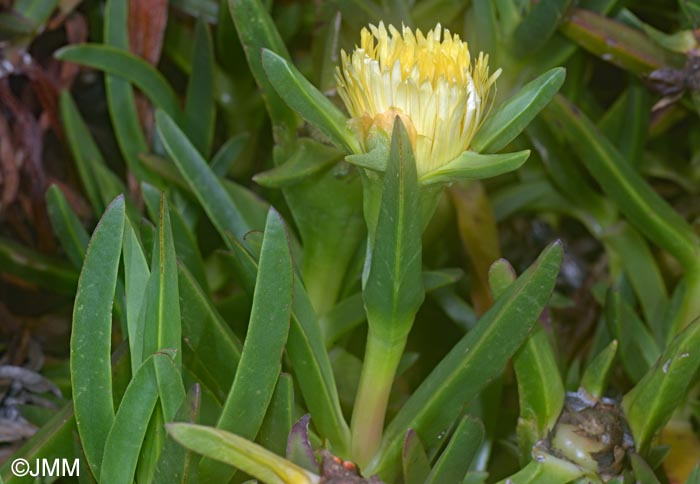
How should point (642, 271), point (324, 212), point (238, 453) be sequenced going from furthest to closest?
point (642, 271), point (324, 212), point (238, 453)

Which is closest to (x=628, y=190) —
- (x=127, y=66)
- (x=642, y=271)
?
(x=642, y=271)

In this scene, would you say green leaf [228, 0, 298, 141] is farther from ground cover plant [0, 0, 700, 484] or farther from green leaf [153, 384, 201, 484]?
green leaf [153, 384, 201, 484]

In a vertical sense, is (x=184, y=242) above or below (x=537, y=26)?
below

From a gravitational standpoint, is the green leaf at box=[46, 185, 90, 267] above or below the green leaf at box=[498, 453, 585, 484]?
above

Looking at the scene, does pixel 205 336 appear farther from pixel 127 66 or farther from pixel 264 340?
pixel 127 66

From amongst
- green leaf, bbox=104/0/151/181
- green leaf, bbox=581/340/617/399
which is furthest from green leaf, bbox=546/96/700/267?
green leaf, bbox=104/0/151/181

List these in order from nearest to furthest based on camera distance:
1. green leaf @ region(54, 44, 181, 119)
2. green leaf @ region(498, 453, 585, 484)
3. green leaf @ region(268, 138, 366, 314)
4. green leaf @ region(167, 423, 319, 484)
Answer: green leaf @ region(167, 423, 319, 484), green leaf @ region(498, 453, 585, 484), green leaf @ region(268, 138, 366, 314), green leaf @ region(54, 44, 181, 119)

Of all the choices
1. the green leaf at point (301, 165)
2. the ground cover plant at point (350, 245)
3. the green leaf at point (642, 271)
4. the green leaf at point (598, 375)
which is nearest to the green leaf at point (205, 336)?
the ground cover plant at point (350, 245)
